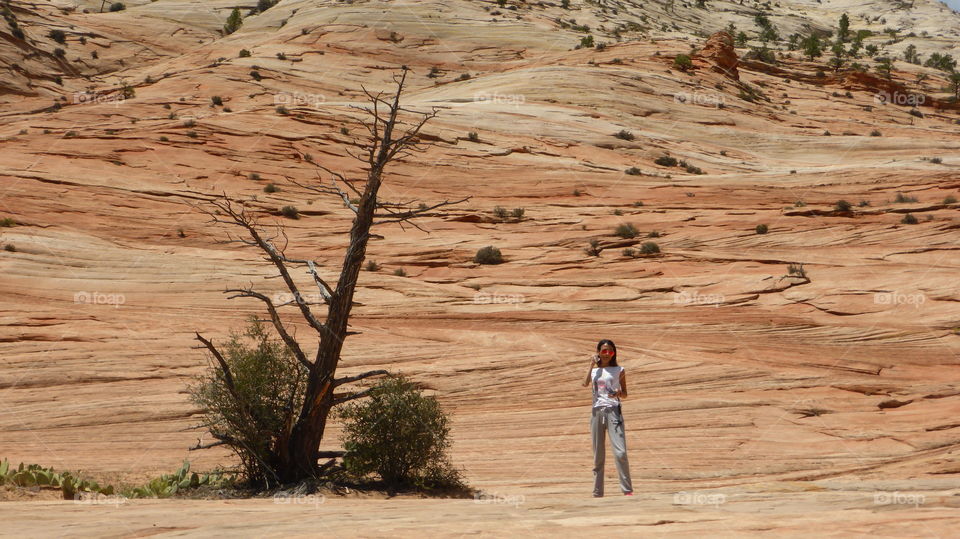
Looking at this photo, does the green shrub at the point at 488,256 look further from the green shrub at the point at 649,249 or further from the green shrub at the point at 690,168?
the green shrub at the point at 690,168

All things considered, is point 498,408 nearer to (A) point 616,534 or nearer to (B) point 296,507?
(B) point 296,507

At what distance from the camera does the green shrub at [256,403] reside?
10344 mm

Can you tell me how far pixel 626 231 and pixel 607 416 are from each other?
13.5 metres

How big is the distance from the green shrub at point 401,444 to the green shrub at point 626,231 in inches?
487

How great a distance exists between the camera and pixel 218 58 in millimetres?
44000

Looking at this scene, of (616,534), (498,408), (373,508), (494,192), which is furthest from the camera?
(494,192)

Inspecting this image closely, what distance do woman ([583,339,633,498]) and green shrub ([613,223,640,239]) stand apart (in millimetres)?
13037

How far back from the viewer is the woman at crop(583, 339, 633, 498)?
8812 mm

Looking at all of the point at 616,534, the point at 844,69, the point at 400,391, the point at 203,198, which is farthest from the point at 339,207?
the point at 844,69

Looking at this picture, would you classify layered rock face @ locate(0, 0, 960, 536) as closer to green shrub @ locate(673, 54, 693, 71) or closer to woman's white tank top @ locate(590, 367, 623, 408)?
woman's white tank top @ locate(590, 367, 623, 408)

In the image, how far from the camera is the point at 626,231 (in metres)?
22.0

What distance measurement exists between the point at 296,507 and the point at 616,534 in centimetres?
340

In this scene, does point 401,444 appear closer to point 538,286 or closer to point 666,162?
point 538,286

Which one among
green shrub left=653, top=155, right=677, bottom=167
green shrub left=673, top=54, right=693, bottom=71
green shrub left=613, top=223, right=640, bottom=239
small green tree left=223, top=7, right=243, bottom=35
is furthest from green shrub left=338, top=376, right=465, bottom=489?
small green tree left=223, top=7, right=243, bottom=35
